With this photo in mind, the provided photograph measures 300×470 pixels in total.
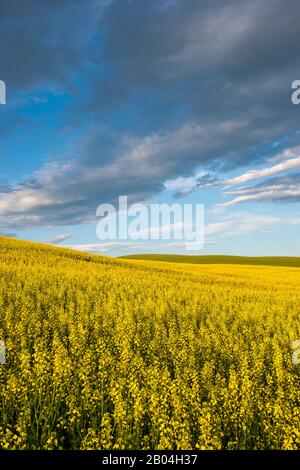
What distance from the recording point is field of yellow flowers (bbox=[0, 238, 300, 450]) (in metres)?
5.05

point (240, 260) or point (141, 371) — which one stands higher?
point (141, 371)

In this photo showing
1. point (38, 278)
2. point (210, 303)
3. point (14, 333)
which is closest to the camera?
point (14, 333)

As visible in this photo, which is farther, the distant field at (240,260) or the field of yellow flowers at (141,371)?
the distant field at (240,260)

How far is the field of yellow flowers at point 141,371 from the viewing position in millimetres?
5055

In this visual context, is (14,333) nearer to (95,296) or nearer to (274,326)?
(95,296)

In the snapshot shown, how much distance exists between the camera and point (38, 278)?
1992 centimetres

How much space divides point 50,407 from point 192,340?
17.8 ft

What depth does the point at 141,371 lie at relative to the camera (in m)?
6.78

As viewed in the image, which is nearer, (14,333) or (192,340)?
(14,333)

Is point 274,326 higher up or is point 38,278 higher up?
point 38,278

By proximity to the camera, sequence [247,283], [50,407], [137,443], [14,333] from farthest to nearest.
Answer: [247,283]
[14,333]
[50,407]
[137,443]

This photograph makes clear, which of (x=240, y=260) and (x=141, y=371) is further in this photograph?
(x=240, y=260)

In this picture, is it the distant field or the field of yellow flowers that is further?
the distant field
